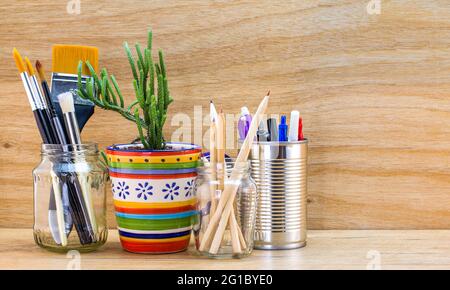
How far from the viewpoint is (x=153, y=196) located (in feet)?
2.92

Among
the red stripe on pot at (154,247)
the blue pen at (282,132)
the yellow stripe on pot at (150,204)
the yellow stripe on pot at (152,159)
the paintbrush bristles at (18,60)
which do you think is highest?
the paintbrush bristles at (18,60)

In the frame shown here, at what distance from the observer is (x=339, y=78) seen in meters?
1.05

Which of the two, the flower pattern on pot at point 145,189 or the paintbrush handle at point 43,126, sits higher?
the paintbrush handle at point 43,126

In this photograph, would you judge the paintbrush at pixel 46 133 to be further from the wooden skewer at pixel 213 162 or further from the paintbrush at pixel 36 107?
the wooden skewer at pixel 213 162

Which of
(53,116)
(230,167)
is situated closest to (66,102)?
(53,116)

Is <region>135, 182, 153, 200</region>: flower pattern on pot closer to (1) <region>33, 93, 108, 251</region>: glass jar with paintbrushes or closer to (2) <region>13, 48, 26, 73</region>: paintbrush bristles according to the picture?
(1) <region>33, 93, 108, 251</region>: glass jar with paintbrushes

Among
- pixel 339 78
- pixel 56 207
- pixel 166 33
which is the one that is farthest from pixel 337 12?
pixel 56 207

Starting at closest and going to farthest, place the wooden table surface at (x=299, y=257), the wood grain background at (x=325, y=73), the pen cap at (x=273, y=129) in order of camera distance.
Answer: the wooden table surface at (x=299, y=257) < the pen cap at (x=273, y=129) < the wood grain background at (x=325, y=73)

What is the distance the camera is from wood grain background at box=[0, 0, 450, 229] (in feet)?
3.45

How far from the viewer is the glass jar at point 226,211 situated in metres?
0.88

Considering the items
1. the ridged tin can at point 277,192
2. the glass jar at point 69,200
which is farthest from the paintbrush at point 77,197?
the ridged tin can at point 277,192

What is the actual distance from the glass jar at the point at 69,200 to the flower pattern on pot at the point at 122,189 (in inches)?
1.6

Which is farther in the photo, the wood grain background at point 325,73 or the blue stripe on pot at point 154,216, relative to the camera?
the wood grain background at point 325,73

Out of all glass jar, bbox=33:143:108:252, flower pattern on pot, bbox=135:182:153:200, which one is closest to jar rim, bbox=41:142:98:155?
glass jar, bbox=33:143:108:252
